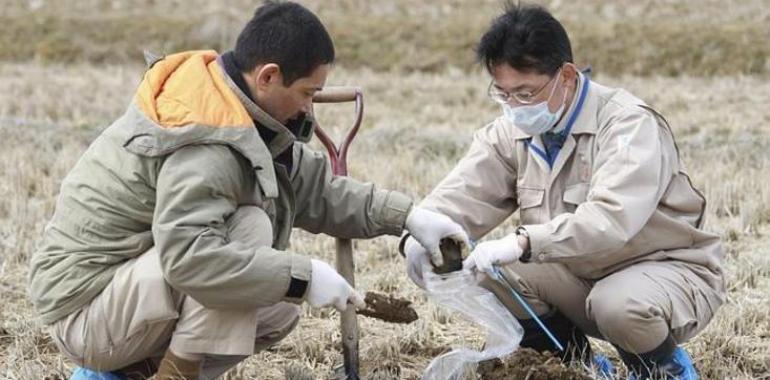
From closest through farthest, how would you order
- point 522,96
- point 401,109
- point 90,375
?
1. point 90,375
2. point 522,96
3. point 401,109

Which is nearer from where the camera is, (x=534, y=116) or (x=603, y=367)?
(x=534, y=116)

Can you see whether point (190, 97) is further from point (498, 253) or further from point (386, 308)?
point (386, 308)

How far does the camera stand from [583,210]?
386cm

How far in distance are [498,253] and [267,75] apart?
3.26 ft

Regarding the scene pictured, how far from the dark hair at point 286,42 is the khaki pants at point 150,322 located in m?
0.46

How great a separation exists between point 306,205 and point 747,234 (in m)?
3.14

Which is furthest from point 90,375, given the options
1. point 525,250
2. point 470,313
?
point 525,250

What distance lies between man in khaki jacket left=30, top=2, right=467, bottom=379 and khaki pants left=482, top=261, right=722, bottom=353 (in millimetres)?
875

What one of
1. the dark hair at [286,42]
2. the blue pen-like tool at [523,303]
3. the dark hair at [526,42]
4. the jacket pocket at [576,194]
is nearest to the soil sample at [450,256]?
the blue pen-like tool at [523,303]

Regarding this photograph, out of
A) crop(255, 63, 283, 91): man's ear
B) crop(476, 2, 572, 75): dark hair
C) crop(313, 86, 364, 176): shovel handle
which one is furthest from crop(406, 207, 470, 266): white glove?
crop(255, 63, 283, 91): man's ear

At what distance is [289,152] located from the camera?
3.91 metres

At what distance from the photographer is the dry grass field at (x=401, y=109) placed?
15.1ft

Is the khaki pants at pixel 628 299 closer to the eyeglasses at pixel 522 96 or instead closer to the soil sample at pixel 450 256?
the soil sample at pixel 450 256

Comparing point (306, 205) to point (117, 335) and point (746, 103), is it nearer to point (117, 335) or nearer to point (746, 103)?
point (117, 335)
